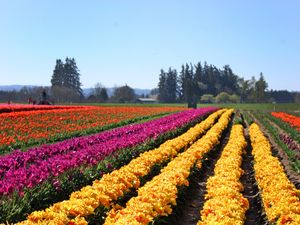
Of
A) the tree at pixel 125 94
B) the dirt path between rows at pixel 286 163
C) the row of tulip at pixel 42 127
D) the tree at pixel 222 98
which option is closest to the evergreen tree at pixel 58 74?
the tree at pixel 125 94

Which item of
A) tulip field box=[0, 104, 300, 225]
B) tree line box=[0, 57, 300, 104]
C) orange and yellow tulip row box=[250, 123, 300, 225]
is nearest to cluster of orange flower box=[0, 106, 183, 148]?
tulip field box=[0, 104, 300, 225]

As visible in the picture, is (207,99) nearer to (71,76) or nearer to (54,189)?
(71,76)

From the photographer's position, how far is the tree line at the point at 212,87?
135875 millimetres

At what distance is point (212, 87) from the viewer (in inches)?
5999

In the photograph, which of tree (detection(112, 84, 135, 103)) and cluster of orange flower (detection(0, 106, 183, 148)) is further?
tree (detection(112, 84, 135, 103))

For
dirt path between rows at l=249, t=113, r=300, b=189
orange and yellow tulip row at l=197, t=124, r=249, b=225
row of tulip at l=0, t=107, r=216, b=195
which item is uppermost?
row of tulip at l=0, t=107, r=216, b=195

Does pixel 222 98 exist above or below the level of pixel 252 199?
above

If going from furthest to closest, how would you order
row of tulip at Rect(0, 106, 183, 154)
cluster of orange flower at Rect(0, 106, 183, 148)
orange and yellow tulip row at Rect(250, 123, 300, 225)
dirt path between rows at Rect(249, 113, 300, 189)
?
1. cluster of orange flower at Rect(0, 106, 183, 148)
2. row of tulip at Rect(0, 106, 183, 154)
3. dirt path between rows at Rect(249, 113, 300, 189)
4. orange and yellow tulip row at Rect(250, 123, 300, 225)

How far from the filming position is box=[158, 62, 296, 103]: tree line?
13588cm

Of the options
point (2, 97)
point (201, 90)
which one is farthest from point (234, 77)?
point (2, 97)

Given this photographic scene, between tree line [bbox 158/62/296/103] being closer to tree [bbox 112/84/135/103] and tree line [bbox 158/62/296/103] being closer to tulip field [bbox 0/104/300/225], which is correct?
tree [bbox 112/84/135/103]

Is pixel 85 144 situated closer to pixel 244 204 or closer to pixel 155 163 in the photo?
pixel 155 163

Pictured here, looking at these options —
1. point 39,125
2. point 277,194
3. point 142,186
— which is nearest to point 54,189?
point 142,186

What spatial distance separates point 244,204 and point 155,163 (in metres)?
5.01
